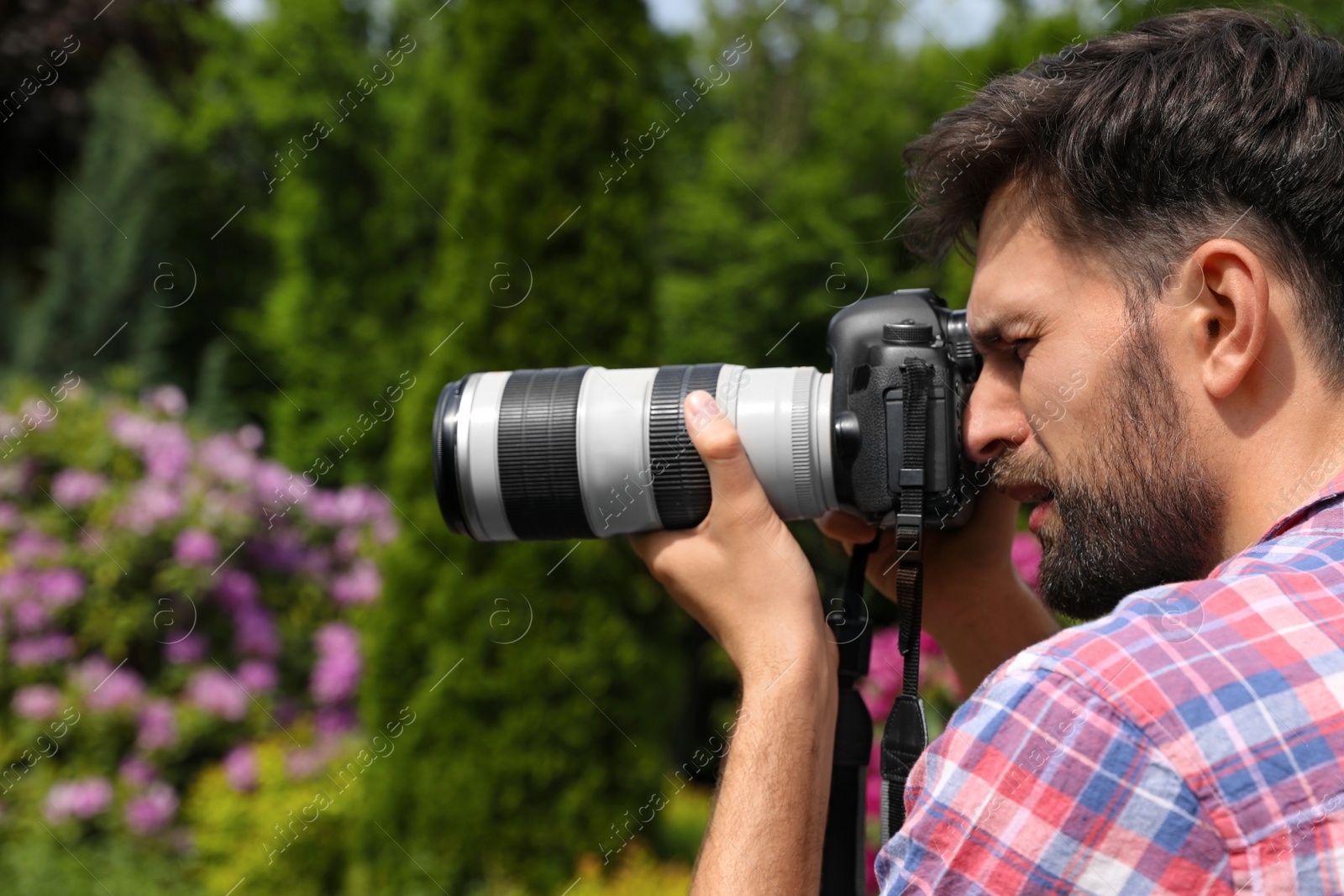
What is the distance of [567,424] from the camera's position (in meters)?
1.35

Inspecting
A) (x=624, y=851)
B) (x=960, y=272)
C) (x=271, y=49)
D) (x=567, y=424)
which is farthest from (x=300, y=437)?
(x=567, y=424)

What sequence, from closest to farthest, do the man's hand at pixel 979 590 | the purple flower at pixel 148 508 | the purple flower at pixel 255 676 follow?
the man's hand at pixel 979 590, the purple flower at pixel 148 508, the purple flower at pixel 255 676

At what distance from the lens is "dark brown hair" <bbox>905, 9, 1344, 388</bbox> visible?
88 cm

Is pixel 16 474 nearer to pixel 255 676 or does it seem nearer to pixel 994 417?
pixel 255 676

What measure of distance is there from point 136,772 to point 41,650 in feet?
1.69

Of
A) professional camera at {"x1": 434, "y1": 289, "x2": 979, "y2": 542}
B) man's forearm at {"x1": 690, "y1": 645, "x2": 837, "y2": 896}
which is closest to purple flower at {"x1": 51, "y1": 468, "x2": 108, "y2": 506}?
professional camera at {"x1": 434, "y1": 289, "x2": 979, "y2": 542}

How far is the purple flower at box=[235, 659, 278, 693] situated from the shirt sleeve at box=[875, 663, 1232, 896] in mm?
3598

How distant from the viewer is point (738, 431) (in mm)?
1316

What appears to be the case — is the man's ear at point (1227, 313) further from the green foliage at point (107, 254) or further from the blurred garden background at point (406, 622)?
the green foliage at point (107, 254)

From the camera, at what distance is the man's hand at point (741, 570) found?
1.16m

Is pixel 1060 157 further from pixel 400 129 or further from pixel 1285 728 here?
pixel 400 129

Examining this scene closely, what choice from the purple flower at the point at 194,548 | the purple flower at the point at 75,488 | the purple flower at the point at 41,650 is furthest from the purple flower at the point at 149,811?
the purple flower at the point at 75,488

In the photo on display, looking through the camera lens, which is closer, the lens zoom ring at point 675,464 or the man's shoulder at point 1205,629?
the man's shoulder at point 1205,629

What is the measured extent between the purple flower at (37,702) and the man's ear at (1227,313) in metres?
3.73
